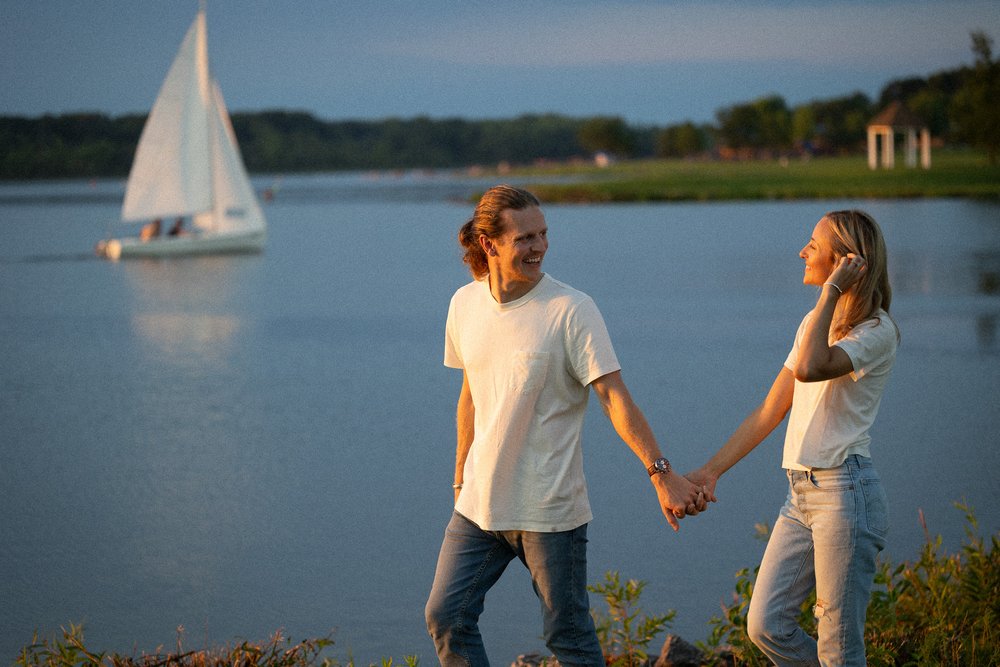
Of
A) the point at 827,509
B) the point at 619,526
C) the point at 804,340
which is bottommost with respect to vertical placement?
the point at 619,526

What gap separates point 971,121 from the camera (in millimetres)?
83500

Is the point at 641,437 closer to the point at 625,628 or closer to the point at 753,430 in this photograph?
the point at 753,430

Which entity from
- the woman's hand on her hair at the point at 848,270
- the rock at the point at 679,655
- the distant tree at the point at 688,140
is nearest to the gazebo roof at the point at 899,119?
the distant tree at the point at 688,140

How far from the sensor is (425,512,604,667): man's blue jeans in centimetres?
389

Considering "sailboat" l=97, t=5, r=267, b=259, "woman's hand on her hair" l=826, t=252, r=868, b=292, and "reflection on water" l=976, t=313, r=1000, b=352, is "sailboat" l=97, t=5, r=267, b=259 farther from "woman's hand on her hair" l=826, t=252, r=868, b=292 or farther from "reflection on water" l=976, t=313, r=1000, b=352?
"woman's hand on her hair" l=826, t=252, r=868, b=292

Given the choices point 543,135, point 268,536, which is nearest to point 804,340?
point 268,536

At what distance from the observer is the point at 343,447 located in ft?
33.7

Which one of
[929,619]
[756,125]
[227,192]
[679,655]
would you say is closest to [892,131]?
[227,192]

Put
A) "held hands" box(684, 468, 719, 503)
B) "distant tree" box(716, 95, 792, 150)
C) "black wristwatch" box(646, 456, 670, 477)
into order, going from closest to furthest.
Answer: "black wristwatch" box(646, 456, 670, 477) → "held hands" box(684, 468, 719, 503) → "distant tree" box(716, 95, 792, 150)

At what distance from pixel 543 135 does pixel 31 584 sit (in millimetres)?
192140

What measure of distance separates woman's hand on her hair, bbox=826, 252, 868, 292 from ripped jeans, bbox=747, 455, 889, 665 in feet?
1.69

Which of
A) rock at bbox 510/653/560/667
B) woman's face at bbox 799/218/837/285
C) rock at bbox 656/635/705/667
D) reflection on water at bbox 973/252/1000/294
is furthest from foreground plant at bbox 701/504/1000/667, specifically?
reflection on water at bbox 973/252/1000/294

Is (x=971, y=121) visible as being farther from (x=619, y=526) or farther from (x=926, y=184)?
(x=619, y=526)

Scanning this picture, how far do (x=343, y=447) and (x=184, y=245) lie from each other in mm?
24950
